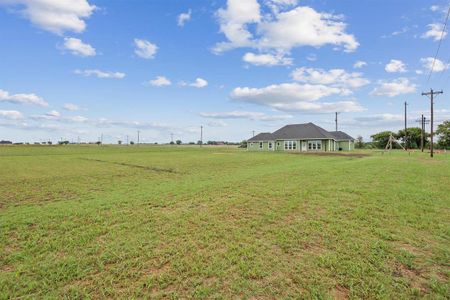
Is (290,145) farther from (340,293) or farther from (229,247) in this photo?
(340,293)

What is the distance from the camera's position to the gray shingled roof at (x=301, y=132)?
49291mm

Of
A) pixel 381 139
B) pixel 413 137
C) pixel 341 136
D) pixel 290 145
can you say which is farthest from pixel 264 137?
pixel 413 137

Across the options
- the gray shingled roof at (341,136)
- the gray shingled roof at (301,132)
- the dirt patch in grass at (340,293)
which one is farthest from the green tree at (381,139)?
the dirt patch in grass at (340,293)

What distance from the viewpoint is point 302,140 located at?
50.8 metres

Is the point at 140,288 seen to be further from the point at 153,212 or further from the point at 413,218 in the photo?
the point at 413,218

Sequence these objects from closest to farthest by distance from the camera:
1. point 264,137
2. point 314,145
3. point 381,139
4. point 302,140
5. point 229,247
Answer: point 229,247, point 314,145, point 302,140, point 264,137, point 381,139

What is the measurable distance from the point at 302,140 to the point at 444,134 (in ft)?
110

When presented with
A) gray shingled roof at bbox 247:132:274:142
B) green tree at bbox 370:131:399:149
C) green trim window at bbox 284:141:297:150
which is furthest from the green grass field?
green tree at bbox 370:131:399:149

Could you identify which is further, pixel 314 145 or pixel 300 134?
pixel 300 134

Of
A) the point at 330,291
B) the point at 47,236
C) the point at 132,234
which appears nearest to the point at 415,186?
the point at 330,291

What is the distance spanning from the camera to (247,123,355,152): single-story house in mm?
48969

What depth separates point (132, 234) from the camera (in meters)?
5.05

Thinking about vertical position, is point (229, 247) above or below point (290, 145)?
below

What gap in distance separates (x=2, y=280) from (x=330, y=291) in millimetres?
4317
